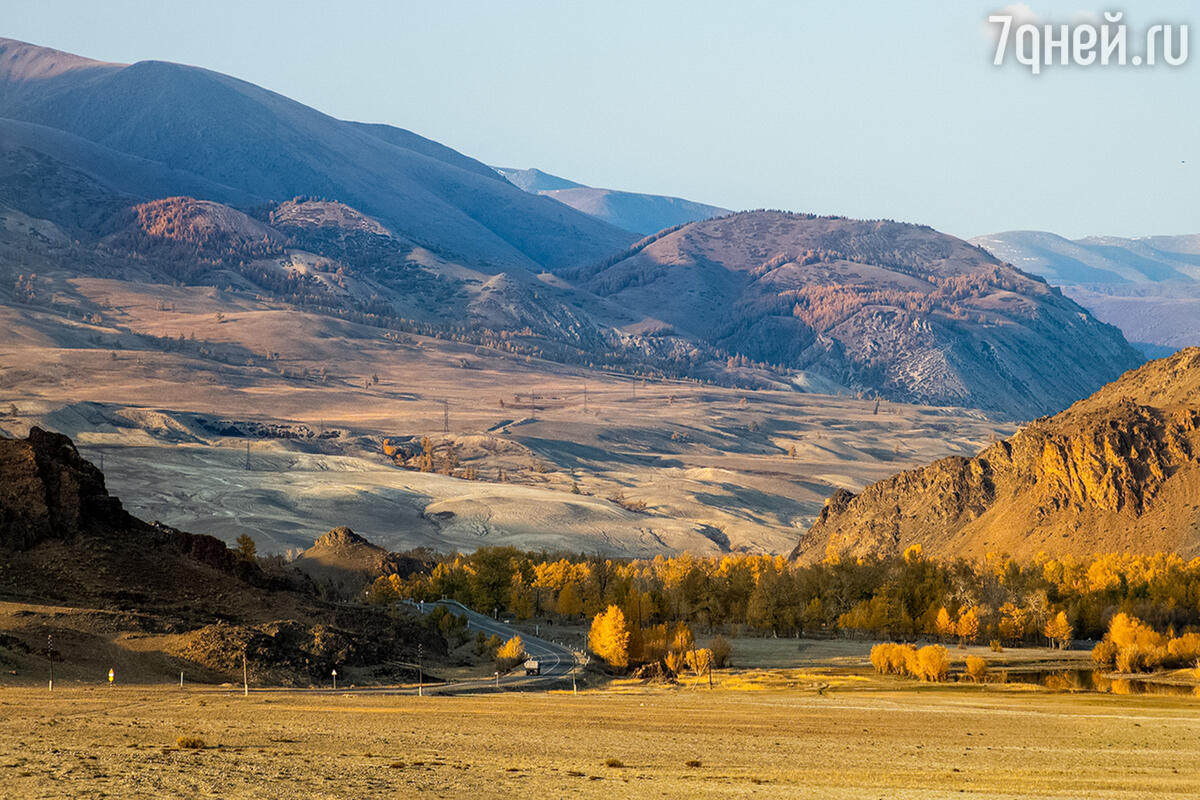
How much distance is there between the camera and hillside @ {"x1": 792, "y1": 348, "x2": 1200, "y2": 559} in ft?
413

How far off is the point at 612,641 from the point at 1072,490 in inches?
2342

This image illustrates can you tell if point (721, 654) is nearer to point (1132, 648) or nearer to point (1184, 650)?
point (1132, 648)

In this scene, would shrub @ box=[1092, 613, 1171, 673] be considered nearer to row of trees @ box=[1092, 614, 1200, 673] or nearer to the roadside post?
row of trees @ box=[1092, 614, 1200, 673]

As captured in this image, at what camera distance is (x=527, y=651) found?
93.2 metres

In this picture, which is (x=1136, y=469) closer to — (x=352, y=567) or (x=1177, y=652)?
(x=1177, y=652)

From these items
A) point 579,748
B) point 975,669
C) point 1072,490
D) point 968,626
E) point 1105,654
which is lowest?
point 968,626

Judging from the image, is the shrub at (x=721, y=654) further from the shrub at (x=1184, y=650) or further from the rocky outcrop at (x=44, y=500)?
the rocky outcrop at (x=44, y=500)

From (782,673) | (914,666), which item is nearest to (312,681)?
(782,673)

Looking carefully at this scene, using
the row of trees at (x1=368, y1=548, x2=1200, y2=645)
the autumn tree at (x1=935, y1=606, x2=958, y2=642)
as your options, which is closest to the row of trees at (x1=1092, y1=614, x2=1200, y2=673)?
the row of trees at (x1=368, y1=548, x2=1200, y2=645)

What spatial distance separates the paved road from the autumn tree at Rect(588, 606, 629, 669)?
1.84 meters

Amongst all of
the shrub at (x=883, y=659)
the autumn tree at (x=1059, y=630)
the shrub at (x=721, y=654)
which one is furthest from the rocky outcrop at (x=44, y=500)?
the autumn tree at (x=1059, y=630)

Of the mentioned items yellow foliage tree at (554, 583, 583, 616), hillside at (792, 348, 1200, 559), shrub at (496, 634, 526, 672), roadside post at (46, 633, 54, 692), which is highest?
hillside at (792, 348, 1200, 559)

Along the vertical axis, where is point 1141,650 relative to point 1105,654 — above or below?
above

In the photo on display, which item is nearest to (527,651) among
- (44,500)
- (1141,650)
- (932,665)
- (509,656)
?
(509,656)
